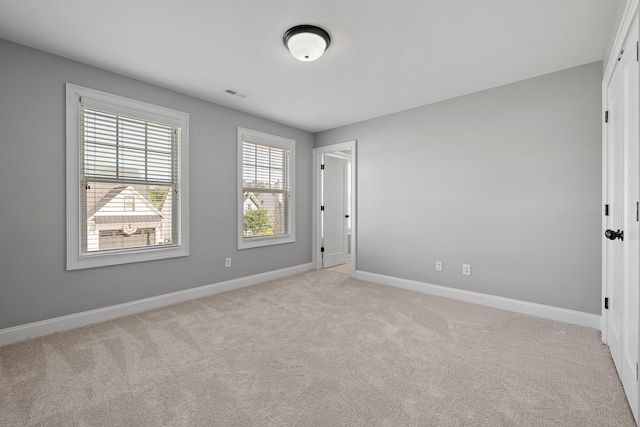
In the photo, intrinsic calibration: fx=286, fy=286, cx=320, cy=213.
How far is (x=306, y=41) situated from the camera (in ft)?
7.34

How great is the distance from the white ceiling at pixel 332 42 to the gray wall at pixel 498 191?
1.23ft

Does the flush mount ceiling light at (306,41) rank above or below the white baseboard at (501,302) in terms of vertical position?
above

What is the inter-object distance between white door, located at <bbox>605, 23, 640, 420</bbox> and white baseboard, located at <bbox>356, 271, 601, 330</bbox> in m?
0.42

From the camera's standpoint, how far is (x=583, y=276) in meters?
2.76

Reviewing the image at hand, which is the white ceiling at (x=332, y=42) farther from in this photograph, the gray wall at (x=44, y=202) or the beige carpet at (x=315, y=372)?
the beige carpet at (x=315, y=372)

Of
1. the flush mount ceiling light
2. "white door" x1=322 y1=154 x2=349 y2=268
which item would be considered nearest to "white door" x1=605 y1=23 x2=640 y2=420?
the flush mount ceiling light

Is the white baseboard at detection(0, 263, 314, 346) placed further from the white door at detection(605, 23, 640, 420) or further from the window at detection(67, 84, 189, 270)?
the white door at detection(605, 23, 640, 420)

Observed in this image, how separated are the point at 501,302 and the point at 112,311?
4.16 metres

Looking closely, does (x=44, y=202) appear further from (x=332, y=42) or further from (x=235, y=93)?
(x=332, y=42)

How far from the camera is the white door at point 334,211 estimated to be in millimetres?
5371

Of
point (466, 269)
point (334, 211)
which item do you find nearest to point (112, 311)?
point (334, 211)

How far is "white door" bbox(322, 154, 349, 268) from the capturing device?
17.6ft

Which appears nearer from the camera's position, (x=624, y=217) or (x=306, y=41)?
(x=624, y=217)

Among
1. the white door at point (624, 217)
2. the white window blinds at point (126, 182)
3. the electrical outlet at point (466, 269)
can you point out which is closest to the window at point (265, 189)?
the white window blinds at point (126, 182)
